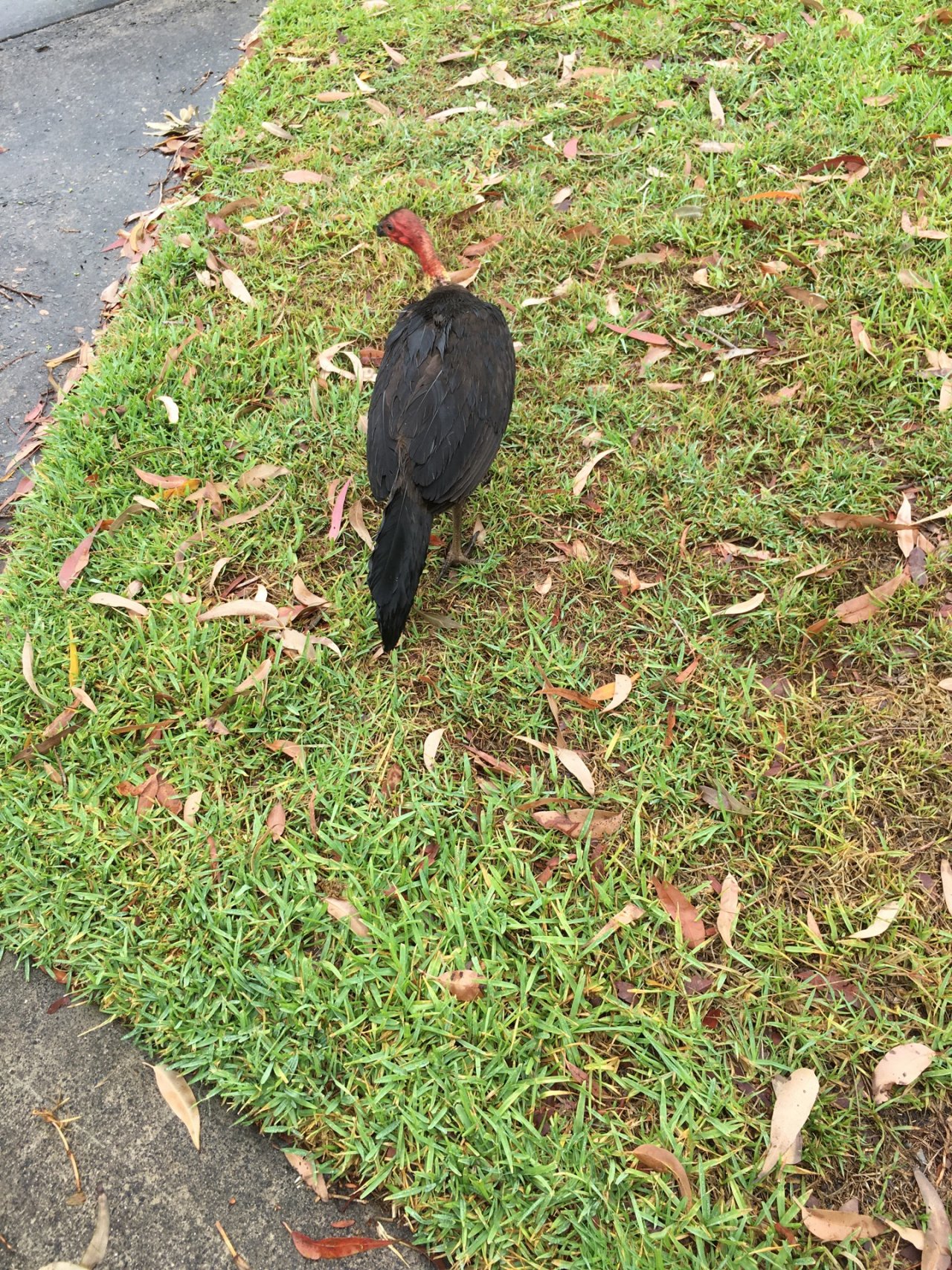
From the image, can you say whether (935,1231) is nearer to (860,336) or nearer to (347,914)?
(347,914)

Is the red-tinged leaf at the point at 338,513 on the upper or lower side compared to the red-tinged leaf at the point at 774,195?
lower

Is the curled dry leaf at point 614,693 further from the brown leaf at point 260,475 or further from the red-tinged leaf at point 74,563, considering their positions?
the red-tinged leaf at point 74,563

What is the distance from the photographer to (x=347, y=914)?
87.4 inches

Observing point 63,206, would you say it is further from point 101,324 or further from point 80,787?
point 80,787

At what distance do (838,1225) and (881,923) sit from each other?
69cm

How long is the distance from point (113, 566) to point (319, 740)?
109 centimetres

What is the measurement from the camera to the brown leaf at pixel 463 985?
81.3 inches

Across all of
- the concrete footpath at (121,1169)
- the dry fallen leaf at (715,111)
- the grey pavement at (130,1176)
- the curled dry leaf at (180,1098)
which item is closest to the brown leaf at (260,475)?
the concrete footpath at (121,1169)

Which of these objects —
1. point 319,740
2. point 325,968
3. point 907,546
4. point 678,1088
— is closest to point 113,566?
point 319,740

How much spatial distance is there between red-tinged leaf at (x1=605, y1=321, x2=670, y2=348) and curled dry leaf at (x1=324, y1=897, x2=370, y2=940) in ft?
8.23

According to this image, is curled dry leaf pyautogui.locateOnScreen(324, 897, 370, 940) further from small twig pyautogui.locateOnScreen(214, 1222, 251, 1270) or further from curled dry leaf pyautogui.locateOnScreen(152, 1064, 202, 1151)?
small twig pyautogui.locateOnScreen(214, 1222, 251, 1270)

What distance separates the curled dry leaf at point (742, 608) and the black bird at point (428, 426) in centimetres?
90

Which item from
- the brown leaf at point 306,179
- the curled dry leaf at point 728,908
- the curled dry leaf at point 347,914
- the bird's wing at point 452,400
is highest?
the brown leaf at point 306,179

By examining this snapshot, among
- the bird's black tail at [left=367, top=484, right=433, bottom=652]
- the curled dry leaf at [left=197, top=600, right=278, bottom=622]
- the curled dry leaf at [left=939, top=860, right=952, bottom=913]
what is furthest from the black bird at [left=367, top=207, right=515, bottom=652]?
the curled dry leaf at [left=939, top=860, right=952, bottom=913]
